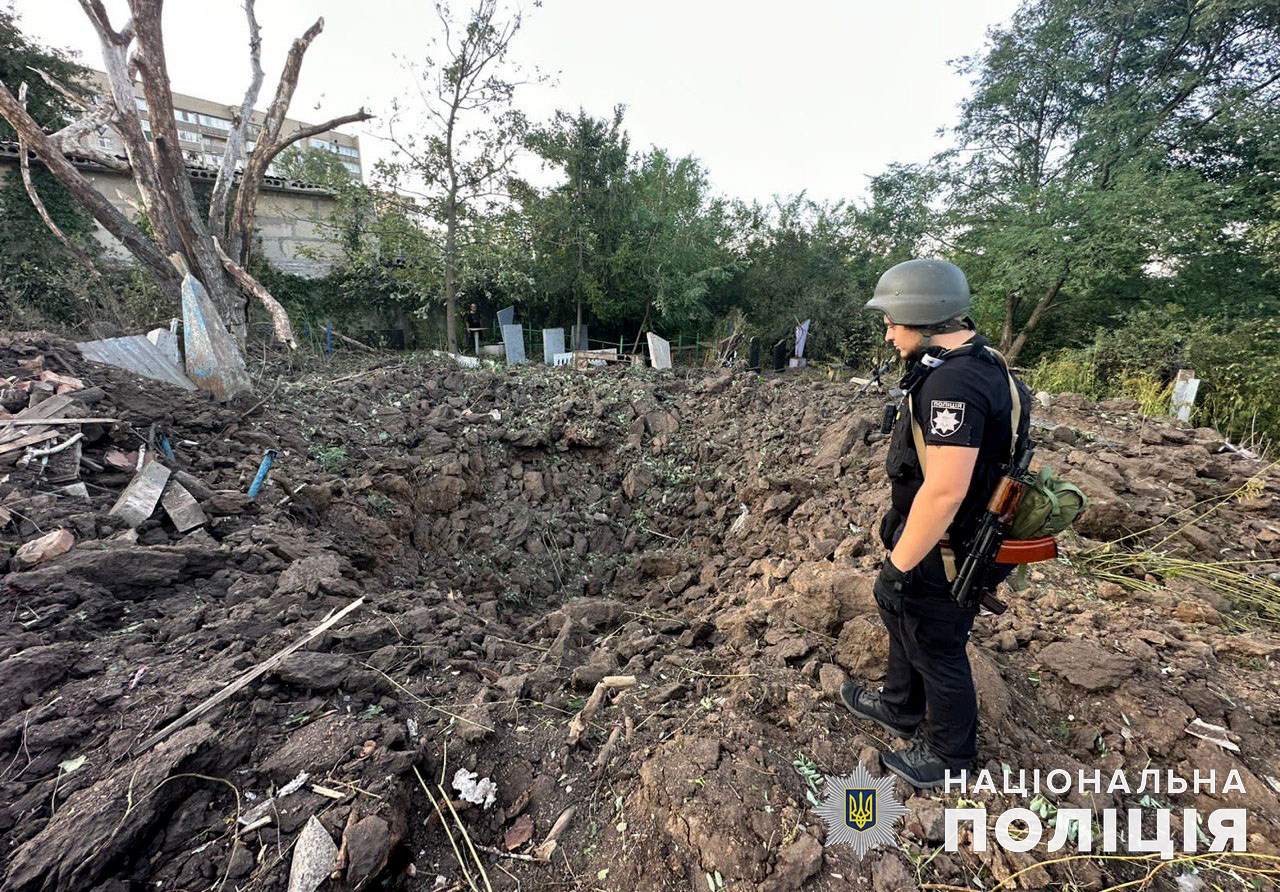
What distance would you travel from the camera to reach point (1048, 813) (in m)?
1.54

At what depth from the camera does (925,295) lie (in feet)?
5.49

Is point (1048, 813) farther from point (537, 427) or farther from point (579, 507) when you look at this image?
point (537, 427)

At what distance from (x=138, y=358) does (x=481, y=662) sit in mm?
4766

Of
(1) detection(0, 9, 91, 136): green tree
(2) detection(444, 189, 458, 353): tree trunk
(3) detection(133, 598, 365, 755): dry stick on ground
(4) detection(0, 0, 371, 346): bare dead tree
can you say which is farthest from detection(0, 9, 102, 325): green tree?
(3) detection(133, 598, 365, 755): dry stick on ground

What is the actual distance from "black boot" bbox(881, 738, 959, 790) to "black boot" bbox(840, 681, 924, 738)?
105 millimetres

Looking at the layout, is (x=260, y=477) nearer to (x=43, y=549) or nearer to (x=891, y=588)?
(x=43, y=549)

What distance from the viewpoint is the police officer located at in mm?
1466

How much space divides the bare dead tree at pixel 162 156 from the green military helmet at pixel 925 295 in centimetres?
686

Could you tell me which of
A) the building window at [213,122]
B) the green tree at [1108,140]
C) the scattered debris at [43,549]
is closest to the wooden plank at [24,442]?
the scattered debris at [43,549]

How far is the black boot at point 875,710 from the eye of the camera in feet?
5.99

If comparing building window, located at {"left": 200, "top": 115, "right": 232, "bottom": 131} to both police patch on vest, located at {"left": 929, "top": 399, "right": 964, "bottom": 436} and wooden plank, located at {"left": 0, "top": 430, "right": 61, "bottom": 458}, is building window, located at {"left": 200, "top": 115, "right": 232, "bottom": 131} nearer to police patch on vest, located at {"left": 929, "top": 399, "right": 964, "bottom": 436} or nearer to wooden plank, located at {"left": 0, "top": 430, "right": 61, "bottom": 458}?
wooden plank, located at {"left": 0, "top": 430, "right": 61, "bottom": 458}

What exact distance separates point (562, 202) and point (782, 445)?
9903 millimetres

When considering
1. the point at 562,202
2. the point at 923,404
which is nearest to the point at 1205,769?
the point at 923,404

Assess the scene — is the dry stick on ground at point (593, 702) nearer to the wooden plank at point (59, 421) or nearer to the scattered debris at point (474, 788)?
the scattered debris at point (474, 788)
